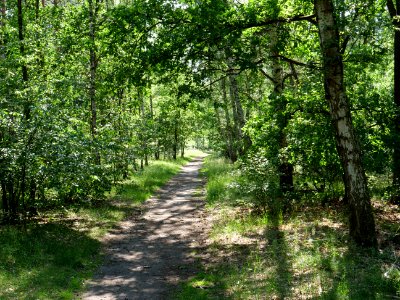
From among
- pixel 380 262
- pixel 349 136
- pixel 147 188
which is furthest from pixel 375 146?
pixel 147 188

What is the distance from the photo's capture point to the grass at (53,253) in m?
7.16

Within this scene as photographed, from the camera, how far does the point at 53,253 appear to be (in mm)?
8969

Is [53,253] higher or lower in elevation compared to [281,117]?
lower

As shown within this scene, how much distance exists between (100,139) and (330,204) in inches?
316

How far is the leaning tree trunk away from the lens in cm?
787

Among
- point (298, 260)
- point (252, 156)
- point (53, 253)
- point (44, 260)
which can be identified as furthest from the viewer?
point (252, 156)

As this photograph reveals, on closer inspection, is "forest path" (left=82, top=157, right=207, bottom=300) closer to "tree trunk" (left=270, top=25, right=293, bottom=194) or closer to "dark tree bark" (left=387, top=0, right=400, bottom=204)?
"tree trunk" (left=270, top=25, right=293, bottom=194)

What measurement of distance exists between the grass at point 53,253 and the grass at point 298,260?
2519mm

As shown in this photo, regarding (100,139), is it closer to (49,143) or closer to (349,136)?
(49,143)

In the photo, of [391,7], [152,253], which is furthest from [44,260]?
[391,7]

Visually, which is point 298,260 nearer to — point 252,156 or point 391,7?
point 252,156

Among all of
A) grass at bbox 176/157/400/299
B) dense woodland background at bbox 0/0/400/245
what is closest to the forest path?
grass at bbox 176/157/400/299

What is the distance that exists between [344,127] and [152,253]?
19.3 feet

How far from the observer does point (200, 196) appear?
734 inches
